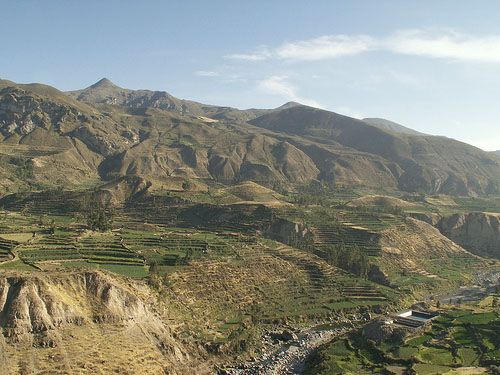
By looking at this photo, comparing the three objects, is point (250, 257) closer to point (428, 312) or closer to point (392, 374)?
point (428, 312)

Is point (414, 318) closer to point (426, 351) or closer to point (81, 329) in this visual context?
point (426, 351)

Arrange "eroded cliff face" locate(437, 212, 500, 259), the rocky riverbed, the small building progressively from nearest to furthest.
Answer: the rocky riverbed < the small building < "eroded cliff face" locate(437, 212, 500, 259)

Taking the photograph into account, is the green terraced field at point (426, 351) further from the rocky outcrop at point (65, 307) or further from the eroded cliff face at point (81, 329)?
the rocky outcrop at point (65, 307)

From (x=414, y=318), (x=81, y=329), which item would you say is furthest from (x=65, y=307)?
(x=414, y=318)

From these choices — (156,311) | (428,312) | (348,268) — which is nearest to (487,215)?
(348,268)

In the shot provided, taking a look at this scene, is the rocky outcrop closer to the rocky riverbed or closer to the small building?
the rocky riverbed

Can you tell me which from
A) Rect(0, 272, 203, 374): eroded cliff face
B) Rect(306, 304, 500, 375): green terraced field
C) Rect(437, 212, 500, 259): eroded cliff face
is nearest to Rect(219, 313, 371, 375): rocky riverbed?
Rect(306, 304, 500, 375): green terraced field
